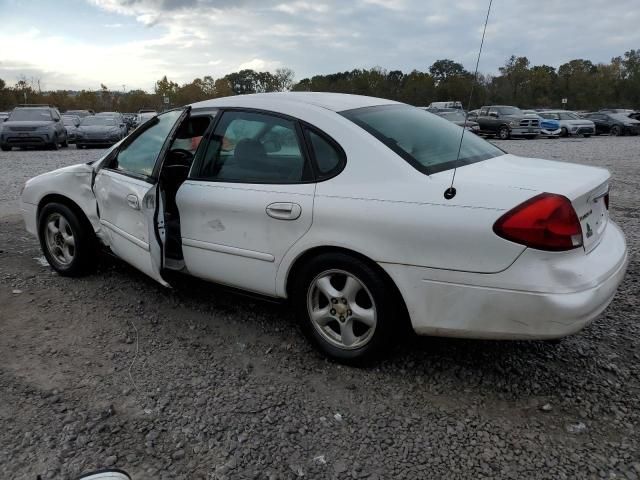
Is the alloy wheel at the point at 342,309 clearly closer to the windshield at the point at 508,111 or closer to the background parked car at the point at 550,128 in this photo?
the windshield at the point at 508,111

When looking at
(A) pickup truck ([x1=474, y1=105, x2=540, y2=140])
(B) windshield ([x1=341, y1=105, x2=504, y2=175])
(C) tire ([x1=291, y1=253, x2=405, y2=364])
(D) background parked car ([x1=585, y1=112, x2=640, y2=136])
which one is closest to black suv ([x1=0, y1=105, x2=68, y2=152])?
(B) windshield ([x1=341, y1=105, x2=504, y2=175])

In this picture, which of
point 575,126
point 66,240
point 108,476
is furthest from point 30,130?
point 575,126

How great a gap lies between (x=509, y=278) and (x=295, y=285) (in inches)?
49.2

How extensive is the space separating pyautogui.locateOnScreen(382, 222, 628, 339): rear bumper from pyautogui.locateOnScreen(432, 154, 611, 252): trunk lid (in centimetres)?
18

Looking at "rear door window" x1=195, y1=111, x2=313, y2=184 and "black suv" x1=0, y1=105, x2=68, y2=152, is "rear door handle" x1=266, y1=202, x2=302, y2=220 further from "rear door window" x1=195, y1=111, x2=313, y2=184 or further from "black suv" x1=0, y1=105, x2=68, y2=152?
"black suv" x1=0, y1=105, x2=68, y2=152

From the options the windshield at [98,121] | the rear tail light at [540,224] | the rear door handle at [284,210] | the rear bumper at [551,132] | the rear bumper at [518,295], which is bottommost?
the rear bumper at [551,132]

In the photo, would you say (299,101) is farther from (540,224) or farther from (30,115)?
(30,115)

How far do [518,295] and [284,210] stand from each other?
1.37 metres

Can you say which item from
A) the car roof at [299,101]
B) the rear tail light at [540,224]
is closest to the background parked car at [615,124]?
the car roof at [299,101]

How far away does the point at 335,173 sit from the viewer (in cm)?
304

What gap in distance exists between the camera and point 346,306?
3.06 m

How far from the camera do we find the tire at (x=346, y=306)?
2893 mm

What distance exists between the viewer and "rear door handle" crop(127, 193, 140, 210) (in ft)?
12.5

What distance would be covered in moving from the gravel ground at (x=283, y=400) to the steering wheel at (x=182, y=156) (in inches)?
43.9
